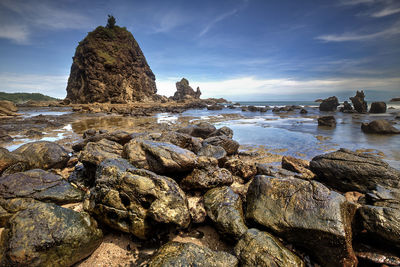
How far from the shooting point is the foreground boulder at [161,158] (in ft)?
15.2

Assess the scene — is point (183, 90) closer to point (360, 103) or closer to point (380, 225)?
point (360, 103)

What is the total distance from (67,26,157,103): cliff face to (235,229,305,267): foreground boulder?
52956 mm

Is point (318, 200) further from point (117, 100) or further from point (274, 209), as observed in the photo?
point (117, 100)

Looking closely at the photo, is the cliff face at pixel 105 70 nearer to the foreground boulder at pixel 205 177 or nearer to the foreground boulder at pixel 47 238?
the foreground boulder at pixel 205 177

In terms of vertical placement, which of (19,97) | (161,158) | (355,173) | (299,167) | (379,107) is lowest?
(299,167)

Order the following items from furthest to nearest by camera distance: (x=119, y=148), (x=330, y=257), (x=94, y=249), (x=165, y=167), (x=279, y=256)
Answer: (x=119, y=148), (x=165, y=167), (x=94, y=249), (x=330, y=257), (x=279, y=256)

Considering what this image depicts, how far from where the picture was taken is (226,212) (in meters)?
3.62

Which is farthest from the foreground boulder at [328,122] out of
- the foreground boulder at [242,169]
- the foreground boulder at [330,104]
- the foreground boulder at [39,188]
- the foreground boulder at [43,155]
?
the foreground boulder at [330,104]

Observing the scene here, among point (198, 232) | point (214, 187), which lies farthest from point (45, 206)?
point (214, 187)

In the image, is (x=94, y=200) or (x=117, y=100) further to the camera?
(x=117, y=100)

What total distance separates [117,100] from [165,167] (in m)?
50.8

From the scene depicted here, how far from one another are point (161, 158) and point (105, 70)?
55606mm

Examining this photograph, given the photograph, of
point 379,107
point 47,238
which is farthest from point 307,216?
point 379,107

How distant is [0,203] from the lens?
3.62 meters
